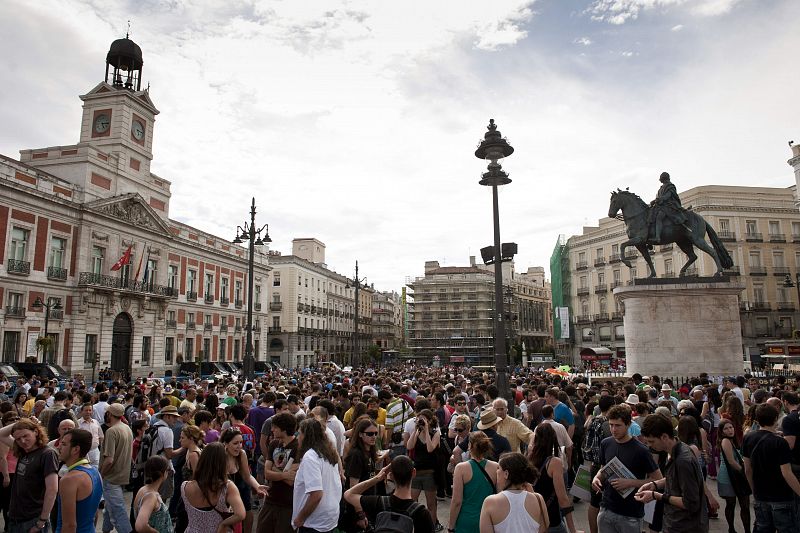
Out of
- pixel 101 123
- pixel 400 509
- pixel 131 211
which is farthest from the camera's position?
pixel 101 123

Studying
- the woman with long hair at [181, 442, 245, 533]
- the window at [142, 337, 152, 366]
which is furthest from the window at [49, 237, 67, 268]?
Result: the woman with long hair at [181, 442, 245, 533]

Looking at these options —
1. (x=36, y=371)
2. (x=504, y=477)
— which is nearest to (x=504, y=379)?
(x=504, y=477)

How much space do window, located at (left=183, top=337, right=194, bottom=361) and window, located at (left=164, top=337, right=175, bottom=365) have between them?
1.62 m

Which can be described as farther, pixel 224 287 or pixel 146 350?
pixel 224 287

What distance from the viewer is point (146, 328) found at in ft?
132

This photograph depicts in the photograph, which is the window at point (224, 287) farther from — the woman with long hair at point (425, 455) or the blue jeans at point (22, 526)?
the blue jeans at point (22, 526)

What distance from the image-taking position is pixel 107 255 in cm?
3669

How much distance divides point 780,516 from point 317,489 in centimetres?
446

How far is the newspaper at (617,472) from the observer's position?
4.80 m

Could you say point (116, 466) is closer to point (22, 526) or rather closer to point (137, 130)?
point (22, 526)

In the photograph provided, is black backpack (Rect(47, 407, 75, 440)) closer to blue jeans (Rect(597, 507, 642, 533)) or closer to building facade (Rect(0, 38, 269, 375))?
blue jeans (Rect(597, 507, 642, 533))

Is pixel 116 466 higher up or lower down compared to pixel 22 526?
higher up

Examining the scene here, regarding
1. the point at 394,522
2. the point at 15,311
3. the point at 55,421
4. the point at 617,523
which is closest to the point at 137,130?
the point at 15,311

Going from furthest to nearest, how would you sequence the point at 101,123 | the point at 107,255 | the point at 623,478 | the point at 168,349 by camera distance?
the point at 168,349 < the point at 101,123 < the point at 107,255 < the point at 623,478
